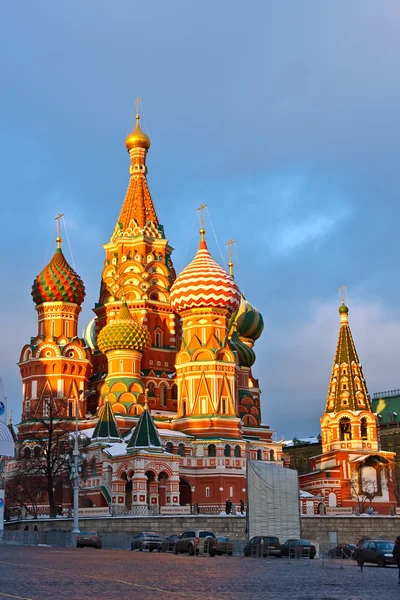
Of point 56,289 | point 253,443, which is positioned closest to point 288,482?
point 253,443

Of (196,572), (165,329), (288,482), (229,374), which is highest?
(165,329)

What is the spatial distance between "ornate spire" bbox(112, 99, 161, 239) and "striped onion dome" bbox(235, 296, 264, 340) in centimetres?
977

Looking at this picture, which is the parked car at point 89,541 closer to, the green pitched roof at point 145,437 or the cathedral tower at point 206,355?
the green pitched roof at point 145,437

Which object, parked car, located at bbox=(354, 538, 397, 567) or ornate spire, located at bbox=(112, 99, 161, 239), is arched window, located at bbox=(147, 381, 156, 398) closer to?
ornate spire, located at bbox=(112, 99, 161, 239)

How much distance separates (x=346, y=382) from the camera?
68062 millimetres

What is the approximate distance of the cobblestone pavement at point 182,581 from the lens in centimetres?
1298

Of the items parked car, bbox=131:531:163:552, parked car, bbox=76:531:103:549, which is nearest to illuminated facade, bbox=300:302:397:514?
parked car, bbox=76:531:103:549

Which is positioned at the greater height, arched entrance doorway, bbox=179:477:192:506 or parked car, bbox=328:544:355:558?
arched entrance doorway, bbox=179:477:192:506

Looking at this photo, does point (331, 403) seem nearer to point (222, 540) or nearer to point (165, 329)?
point (165, 329)

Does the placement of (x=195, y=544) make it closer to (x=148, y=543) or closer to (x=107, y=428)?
(x=148, y=543)

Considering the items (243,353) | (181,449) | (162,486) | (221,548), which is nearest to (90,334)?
(243,353)

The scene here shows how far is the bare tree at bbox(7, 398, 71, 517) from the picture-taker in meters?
48.3

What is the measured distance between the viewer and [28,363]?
60000 millimetres

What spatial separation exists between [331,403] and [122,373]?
1935 centimetres
